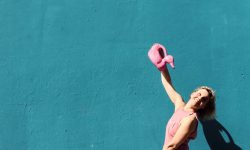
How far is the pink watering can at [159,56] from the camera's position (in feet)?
9.95

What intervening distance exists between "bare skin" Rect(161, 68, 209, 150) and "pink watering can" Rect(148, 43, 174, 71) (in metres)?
0.10

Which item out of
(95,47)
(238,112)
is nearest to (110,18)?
(95,47)

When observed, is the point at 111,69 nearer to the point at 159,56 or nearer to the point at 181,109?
the point at 159,56

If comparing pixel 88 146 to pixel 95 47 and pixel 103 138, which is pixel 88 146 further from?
pixel 95 47

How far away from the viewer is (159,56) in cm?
305

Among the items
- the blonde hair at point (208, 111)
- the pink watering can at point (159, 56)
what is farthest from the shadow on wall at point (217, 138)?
the pink watering can at point (159, 56)

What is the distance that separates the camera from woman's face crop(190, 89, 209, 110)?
2984 millimetres

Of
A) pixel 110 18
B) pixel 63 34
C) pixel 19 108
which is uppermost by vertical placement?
pixel 110 18

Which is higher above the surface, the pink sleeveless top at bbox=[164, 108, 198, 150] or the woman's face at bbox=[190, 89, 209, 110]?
the woman's face at bbox=[190, 89, 209, 110]

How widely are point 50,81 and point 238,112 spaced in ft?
4.77

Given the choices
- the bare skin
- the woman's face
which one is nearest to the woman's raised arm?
the bare skin

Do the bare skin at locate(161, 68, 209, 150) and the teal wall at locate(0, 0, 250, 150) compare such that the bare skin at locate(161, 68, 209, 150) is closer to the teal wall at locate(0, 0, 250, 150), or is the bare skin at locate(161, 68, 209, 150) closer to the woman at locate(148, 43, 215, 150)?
the woman at locate(148, 43, 215, 150)

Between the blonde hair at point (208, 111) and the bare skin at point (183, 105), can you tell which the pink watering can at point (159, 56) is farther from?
the blonde hair at point (208, 111)

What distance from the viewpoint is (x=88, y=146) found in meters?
3.32
